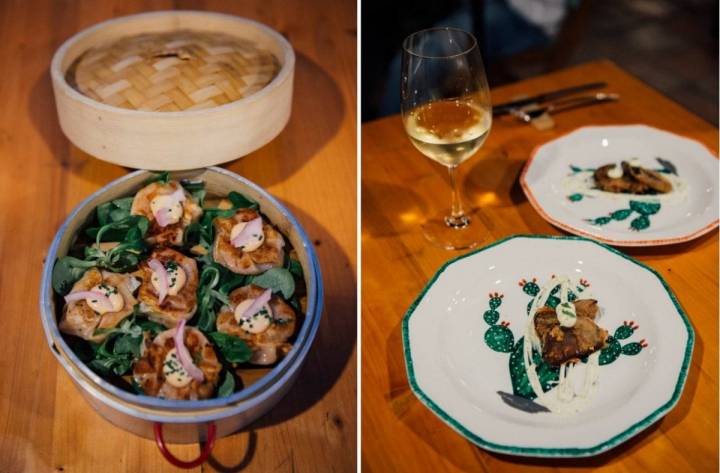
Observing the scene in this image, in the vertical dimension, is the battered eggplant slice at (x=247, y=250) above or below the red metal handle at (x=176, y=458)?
above

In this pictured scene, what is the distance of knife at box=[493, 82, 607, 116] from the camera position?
3.99ft

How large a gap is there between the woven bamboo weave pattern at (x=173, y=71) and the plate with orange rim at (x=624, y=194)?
0.45 meters

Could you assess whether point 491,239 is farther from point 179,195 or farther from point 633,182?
point 179,195

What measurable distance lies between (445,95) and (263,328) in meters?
0.36

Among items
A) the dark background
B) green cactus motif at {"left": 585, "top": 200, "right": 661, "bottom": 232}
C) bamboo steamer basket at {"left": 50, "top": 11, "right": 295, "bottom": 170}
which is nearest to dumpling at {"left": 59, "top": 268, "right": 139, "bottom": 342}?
bamboo steamer basket at {"left": 50, "top": 11, "right": 295, "bottom": 170}

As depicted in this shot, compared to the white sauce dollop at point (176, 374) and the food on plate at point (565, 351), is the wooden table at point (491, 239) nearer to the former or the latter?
the food on plate at point (565, 351)

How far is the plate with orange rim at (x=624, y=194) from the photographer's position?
96cm

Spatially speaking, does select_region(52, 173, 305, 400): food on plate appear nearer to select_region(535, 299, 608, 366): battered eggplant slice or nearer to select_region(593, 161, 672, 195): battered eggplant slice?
select_region(535, 299, 608, 366): battered eggplant slice

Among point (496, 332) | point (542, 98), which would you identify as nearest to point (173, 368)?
point (496, 332)

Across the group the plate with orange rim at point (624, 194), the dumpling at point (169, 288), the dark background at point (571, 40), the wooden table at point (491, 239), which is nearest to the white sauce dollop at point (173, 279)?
the dumpling at point (169, 288)

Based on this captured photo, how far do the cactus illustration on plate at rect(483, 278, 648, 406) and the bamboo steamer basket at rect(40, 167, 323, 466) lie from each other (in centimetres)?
20

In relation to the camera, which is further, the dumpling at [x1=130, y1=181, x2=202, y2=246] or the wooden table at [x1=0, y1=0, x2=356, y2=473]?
the dumpling at [x1=130, y1=181, x2=202, y2=246]

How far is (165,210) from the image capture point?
963 mm

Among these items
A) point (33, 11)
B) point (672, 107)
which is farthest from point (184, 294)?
point (33, 11)
